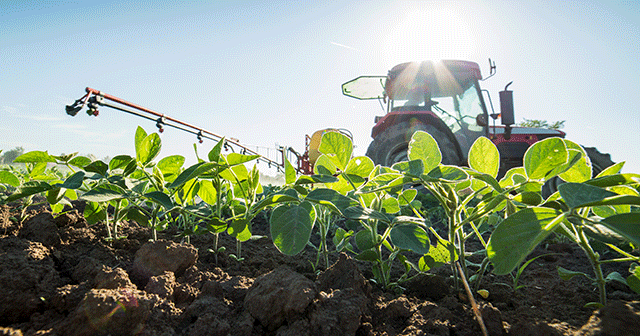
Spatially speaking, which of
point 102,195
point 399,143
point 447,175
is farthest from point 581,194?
point 399,143

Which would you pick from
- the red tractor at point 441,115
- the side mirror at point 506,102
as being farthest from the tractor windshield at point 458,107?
Result: the side mirror at point 506,102

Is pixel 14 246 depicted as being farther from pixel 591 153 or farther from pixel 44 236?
pixel 591 153

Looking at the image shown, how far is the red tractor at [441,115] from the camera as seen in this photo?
4426mm

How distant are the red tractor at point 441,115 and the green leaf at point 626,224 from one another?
151 inches

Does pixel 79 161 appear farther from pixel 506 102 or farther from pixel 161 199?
pixel 506 102

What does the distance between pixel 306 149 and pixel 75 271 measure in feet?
21.9

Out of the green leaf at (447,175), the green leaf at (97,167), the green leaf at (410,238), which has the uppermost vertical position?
the green leaf at (447,175)

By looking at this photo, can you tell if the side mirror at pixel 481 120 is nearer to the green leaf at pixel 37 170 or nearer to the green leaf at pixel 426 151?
the green leaf at pixel 426 151

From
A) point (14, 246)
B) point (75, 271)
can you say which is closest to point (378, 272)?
point (75, 271)

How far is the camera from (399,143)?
430 cm

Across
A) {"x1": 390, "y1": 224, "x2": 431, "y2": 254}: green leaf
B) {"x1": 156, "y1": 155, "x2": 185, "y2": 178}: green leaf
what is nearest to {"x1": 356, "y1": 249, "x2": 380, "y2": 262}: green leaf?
{"x1": 390, "y1": 224, "x2": 431, "y2": 254}: green leaf

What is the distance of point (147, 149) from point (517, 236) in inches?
40.8

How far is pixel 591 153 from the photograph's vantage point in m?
4.66

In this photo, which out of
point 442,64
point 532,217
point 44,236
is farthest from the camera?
point 442,64
